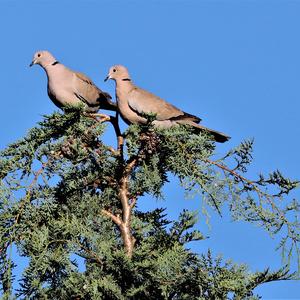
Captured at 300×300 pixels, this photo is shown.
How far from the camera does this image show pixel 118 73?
8594 mm

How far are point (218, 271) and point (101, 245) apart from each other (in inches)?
35.5

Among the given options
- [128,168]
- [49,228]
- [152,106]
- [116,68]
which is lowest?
[49,228]

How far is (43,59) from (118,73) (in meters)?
1.35

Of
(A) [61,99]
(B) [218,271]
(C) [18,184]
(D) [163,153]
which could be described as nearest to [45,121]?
(C) [18,184]

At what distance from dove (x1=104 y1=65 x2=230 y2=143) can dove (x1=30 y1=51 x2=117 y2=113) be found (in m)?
0.63

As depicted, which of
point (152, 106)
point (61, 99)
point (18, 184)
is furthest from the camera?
point (61, 99)

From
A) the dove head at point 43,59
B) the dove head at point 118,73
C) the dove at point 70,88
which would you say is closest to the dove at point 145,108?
the dove head at point 118,73

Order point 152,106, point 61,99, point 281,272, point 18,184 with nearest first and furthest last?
point 281,272, point 18,184, point 152,106, point 61,99

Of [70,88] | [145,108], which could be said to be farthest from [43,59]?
[145,108]

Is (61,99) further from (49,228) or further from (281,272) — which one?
(281,272)

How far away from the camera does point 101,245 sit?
5352mm

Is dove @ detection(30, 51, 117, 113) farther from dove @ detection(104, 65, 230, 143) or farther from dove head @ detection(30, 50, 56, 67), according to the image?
dove @ detection(104, 65, 230, 143)

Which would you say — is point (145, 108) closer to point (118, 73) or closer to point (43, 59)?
point (118, 73)

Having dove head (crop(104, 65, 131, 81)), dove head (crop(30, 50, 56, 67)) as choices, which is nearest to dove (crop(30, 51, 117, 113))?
dove head (crop(30, 50, 56, 67))
